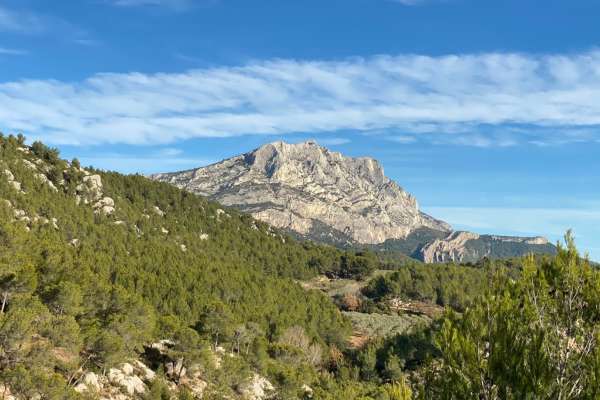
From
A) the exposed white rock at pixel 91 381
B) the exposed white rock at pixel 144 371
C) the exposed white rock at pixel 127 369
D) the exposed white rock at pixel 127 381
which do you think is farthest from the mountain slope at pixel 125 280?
the exposed white rock at pixel 144 371

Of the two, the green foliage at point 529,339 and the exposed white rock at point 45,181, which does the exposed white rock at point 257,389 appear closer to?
the green foliage at point 529,339

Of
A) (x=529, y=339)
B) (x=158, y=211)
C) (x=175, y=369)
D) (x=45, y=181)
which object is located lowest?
(x=175, y=369)

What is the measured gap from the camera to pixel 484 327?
10664 mm

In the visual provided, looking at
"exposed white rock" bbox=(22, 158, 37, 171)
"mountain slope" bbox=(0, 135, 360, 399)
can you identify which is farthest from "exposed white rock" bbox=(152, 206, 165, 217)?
"exposed white rock" bbox=(22, 158, 37, 171)

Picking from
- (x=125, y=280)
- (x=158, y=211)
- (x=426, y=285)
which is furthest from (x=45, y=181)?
(x=426, y=285)

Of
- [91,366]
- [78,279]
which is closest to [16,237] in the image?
[78,279]

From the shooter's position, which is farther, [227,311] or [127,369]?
[227,311]

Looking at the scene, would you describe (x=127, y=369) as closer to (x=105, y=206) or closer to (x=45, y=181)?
(x=45, y=181)

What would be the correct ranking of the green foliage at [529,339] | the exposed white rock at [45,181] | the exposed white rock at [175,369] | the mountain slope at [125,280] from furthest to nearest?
the exposed white rock at [45,181] → the exposed white rock at [175,369] → the mountain slope at [125,280] → the green foliage at [529,339]

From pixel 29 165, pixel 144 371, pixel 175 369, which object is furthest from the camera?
pixel 29 165

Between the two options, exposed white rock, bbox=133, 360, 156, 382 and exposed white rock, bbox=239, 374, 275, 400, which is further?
exposed white rock, bbox=239, 374, 275, 400

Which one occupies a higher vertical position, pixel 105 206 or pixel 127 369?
pixel 105 206

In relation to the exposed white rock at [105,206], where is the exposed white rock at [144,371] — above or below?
below

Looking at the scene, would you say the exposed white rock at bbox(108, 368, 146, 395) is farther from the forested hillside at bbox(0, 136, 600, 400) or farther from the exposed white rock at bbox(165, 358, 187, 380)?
the exposed white rock at bbox(165, 358, 187, 380)
